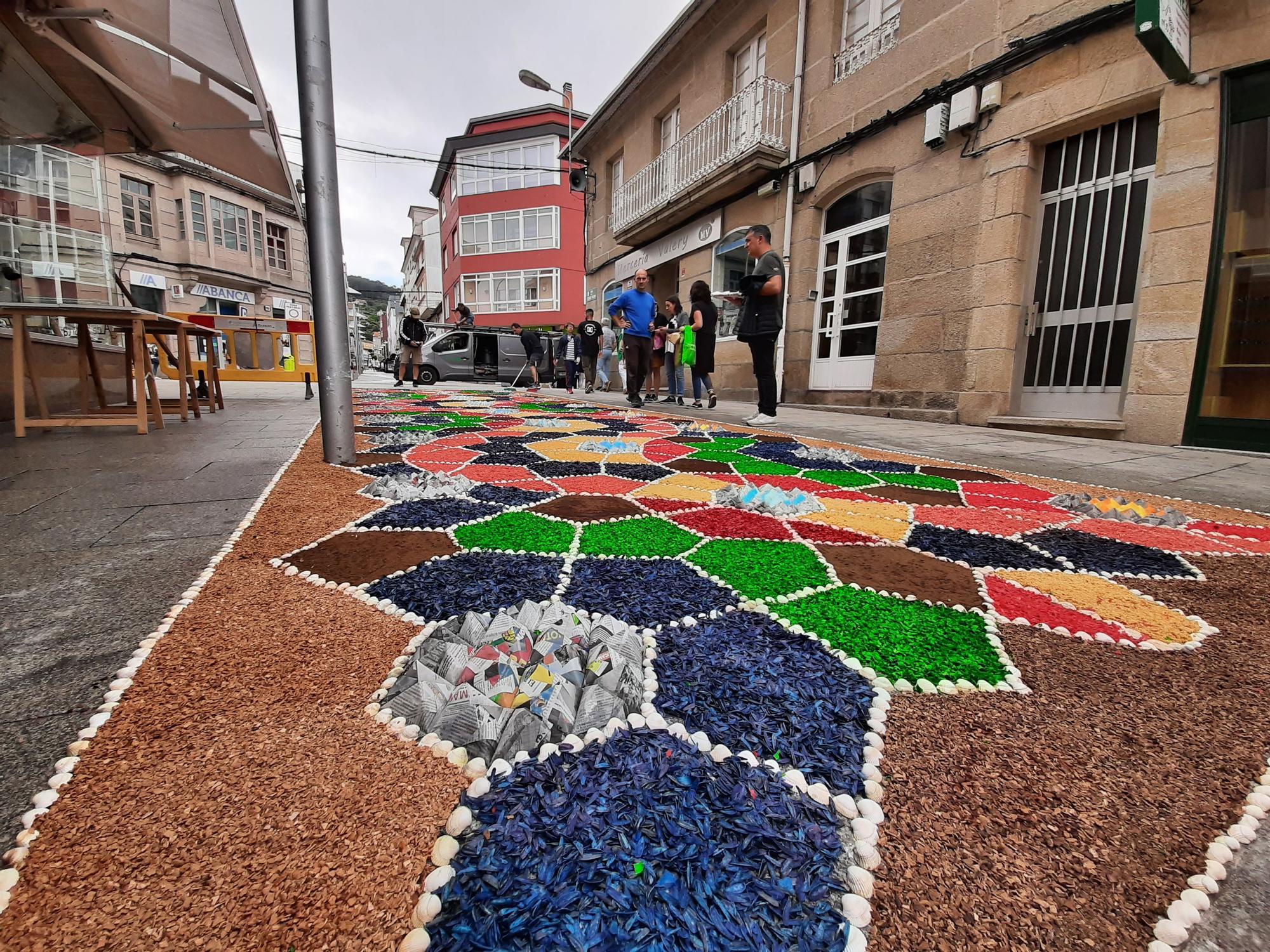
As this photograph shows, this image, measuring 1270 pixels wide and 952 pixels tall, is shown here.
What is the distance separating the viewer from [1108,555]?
169cm

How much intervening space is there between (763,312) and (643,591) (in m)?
4.67

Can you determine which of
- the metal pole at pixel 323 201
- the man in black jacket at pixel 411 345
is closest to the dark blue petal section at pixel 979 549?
the metal pole at pixel 323 201

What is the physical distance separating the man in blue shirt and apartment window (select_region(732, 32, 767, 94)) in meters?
4.58

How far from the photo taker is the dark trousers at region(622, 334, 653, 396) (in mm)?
7730

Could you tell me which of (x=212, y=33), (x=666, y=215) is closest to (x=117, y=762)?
(x=212, y=33)

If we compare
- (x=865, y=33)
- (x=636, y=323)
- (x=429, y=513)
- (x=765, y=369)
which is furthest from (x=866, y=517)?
(x=865, y=33)

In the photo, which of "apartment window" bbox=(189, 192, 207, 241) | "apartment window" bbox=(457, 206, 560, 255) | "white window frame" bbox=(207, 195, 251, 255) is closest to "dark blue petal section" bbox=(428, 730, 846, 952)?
"apartment window" bbox=(457, 206, 560, 255)

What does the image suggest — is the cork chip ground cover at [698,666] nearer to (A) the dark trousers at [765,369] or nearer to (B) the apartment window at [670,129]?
(A) the dark trousers at [765,369]

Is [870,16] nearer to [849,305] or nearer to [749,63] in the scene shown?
[749,63]

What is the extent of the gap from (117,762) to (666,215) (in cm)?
1171

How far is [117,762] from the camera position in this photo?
71 cm

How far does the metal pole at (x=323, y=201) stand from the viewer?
2459 mm

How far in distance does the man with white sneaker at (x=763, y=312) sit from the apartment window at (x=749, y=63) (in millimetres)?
5415

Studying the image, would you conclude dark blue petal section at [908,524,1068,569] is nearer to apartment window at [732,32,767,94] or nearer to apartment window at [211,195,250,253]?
apartment window at [732,32,767,94]
